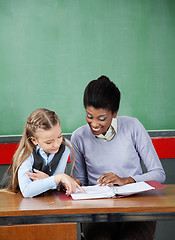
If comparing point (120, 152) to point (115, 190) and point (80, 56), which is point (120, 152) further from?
point (80, 56)

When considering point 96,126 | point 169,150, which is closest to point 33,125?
point 96,126

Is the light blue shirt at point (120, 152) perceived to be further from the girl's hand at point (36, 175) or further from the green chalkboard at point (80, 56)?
the green chalkboard at point (80, 56)

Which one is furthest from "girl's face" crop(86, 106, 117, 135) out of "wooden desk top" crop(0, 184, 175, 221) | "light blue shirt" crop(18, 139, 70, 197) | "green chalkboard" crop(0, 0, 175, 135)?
"green chalkboard" crop(0, 0, 175, 135)

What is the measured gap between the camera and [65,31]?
2.34 m

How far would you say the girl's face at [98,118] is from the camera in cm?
166

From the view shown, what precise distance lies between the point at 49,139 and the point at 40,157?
0.11m

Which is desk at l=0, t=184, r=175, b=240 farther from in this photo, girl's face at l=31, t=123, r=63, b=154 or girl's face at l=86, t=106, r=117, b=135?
girl's face at l=86, t=106, r=117, b=135

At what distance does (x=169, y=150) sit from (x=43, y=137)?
123 cm

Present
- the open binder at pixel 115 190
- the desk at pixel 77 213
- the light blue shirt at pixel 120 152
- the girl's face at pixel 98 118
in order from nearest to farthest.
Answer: the desk at pixel 77 213, the open binder at pixel 115 190, the girl's face at pixel 98 118, the light blue shirt at pixel 120 152

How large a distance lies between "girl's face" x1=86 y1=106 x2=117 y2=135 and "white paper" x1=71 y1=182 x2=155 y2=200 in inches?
13.1

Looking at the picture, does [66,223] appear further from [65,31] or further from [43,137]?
[65,31]

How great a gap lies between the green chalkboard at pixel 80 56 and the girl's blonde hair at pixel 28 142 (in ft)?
2.52

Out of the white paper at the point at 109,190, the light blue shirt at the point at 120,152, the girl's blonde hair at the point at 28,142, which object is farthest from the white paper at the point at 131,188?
the girl's blonde hair at the point at 28,142

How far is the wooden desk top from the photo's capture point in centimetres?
121
